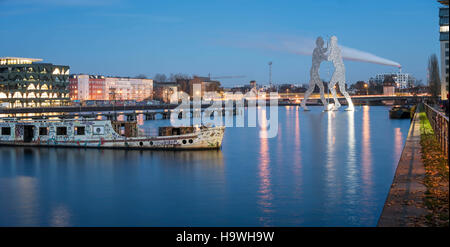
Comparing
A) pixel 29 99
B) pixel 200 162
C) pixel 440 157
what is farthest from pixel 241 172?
pixel 29 99

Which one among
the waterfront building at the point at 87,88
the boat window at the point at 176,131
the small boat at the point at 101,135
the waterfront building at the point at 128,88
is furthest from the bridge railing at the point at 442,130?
the waterfront building at the point at 87,88

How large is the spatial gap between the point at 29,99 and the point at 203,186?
84.5 m

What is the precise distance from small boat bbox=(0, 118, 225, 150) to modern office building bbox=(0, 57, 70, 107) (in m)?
62.4

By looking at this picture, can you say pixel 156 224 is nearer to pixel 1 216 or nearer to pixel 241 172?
pixel 1 216

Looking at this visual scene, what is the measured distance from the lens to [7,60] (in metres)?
105

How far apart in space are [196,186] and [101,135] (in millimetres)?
13829

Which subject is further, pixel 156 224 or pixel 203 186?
pixel 203 186

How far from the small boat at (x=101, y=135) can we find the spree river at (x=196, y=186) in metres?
0.71

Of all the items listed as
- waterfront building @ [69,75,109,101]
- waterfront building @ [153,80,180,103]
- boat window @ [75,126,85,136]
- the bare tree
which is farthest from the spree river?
waterfront building @ [153,80,180,103]

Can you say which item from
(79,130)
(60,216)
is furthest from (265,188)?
(79,130)

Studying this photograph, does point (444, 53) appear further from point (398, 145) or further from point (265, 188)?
point (265, 188)

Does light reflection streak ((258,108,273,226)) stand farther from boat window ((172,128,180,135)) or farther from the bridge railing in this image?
the bridge railing

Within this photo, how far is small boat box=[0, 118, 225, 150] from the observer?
3083cm

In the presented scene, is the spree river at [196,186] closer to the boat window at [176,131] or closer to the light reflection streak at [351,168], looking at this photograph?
the light reflection streak at [351,168]
